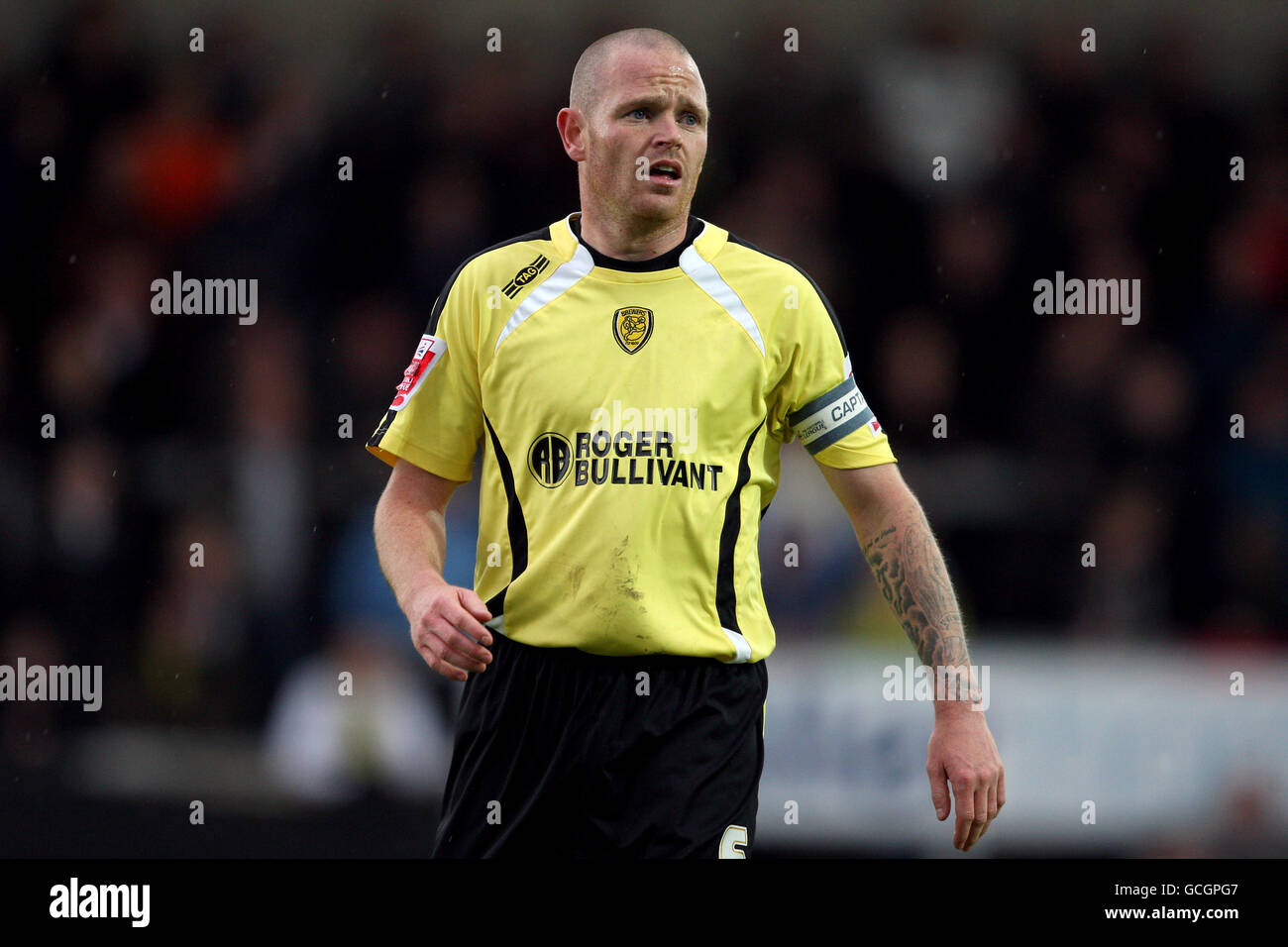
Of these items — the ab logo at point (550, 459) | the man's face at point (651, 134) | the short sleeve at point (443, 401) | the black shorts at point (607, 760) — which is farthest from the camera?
the short sleeve at point (443, 401)

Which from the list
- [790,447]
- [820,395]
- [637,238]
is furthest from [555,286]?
[790,447]

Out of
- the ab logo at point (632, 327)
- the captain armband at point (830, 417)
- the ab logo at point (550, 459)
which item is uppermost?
the ab logo at point (632, 327)

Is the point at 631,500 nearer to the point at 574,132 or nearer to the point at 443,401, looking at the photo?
the point at 443,401

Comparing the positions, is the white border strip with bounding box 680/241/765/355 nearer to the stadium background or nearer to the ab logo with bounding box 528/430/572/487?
the ab logo with bounding box 528/430/572/487

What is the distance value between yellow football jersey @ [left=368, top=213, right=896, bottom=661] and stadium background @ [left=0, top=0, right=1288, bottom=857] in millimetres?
3689

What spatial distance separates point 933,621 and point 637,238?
1.33m

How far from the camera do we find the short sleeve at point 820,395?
4.77 meters

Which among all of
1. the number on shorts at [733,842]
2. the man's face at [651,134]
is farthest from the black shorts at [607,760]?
the man's face at [651,134]

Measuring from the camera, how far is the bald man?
4531 mm

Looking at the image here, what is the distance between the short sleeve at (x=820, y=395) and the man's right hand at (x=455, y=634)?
1.07m

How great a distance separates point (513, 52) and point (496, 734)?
23.7 feet

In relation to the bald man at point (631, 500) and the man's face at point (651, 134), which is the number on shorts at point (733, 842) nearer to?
the bald man at point (631, 500)

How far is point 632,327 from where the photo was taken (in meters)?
4.72

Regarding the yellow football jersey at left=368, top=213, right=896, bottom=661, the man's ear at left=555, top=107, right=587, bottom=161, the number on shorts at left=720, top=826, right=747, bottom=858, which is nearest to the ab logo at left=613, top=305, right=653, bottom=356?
the yellow football jersey at left=368, top=213, right=896, bottom=661
